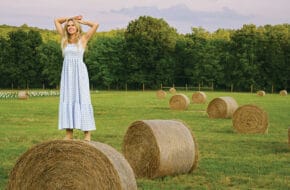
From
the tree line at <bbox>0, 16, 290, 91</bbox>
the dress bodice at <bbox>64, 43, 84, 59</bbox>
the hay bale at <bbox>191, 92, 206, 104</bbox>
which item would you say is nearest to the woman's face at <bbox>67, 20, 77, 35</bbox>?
the dress bodice at <bbox>64, 43, 84, 59</bbox>

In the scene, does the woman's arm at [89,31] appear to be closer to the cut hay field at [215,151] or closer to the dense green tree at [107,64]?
the cut hay field at [215,151]

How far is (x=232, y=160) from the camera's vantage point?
15430 millimetres

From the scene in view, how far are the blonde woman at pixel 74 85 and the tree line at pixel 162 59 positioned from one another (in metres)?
82.2

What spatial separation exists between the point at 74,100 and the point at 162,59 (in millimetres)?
88743

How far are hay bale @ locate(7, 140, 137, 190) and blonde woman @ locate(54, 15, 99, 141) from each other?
2.08 m

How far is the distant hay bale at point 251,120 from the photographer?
2355 cm

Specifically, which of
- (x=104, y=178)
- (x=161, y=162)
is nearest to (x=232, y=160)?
(x=161, y=162)

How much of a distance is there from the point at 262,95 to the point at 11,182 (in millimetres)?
61276

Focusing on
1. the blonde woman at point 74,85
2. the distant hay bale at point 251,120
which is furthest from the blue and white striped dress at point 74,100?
the distant hay bale at point 251,120

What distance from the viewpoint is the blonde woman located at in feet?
35.7

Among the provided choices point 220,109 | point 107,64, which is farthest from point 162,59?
point 220,109

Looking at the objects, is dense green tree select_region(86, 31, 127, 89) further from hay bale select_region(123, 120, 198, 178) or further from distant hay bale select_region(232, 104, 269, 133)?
hay bale select_region(123, 120, 198, 178)

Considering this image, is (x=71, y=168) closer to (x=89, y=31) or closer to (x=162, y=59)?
(x=89, y=31)

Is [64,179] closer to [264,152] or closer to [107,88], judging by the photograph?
[264,152]
